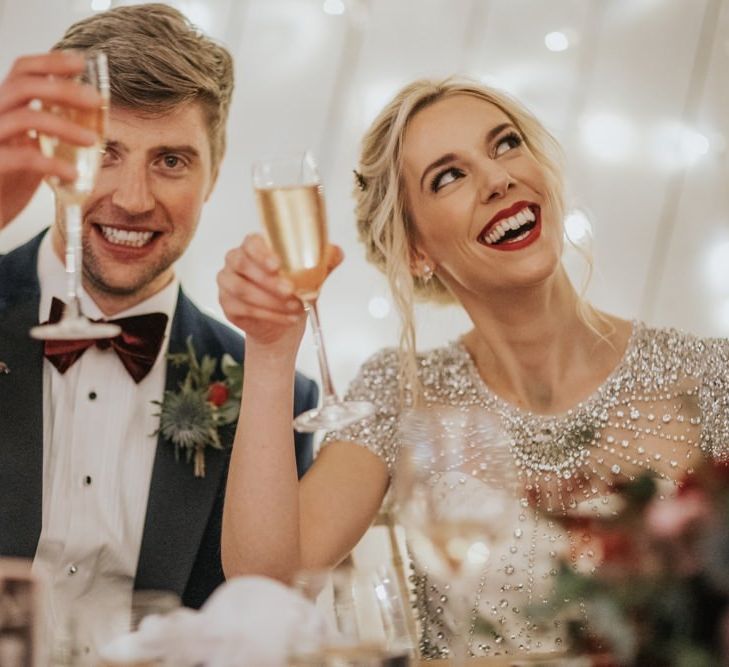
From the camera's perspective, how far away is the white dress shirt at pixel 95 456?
195 centimetres

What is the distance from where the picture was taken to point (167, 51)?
204 cm

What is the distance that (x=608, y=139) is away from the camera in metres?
3.23

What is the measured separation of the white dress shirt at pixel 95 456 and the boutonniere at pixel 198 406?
0.08m

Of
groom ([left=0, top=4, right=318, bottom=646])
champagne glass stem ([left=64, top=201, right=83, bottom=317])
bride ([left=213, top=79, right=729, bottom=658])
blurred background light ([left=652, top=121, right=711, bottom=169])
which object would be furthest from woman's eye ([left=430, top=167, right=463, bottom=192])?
blurred background light ([left=652, top=121, right=711, bottom=169])

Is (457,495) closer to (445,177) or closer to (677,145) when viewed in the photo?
(445,177)

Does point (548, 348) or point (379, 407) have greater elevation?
point (548, 348)

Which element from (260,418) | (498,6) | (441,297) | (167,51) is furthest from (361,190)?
(498,6)

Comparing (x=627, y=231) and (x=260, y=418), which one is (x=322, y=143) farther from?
(x=260, y=418)

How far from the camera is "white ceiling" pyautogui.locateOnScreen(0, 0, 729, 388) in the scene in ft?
9.67

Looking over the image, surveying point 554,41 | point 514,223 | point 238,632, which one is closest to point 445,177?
point 514,223

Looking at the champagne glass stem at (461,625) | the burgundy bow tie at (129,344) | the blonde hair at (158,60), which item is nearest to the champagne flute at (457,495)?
the champagne glass stem at (461,625)

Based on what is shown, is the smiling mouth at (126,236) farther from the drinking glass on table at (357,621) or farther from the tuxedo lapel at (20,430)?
the drinking glass on table at (357,621)

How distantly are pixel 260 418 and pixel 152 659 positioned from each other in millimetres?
701

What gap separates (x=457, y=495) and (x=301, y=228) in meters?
0.41
